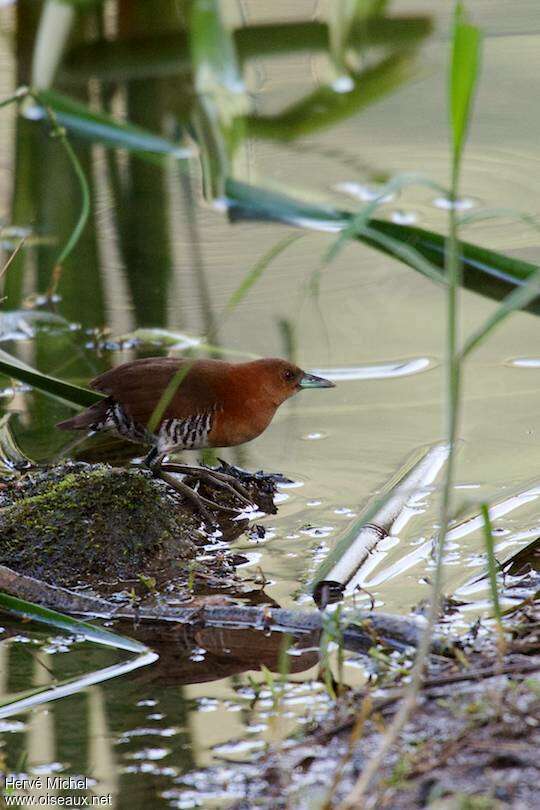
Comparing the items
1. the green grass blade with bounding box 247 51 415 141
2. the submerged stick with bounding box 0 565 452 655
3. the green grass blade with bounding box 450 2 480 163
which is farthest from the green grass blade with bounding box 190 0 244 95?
the green grass blade with bounding box 450 2 480 163

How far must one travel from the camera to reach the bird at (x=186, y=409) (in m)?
4.23

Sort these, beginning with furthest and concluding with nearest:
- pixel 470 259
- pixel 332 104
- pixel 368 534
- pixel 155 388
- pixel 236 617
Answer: pixel 332 104, pixel 470 259, pixel 155 388, pixel 368 534, pixel 236 617

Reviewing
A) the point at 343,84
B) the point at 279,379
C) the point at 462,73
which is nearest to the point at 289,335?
the point at 279,379

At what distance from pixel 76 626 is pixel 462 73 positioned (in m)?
1.72

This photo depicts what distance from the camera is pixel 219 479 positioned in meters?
4.44

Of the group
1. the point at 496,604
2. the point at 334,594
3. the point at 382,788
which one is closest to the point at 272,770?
the point at 382,788

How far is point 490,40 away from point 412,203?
2.35m

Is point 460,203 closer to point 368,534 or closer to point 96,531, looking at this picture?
point 368,534

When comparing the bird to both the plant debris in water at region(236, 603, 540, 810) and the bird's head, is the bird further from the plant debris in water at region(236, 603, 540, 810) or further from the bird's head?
the plant debris in water at region(236, 603, 540, 810)

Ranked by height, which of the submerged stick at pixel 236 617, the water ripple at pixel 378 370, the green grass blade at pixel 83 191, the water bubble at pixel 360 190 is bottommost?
the submerged stick at pixel 236 617

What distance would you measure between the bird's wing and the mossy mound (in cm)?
21

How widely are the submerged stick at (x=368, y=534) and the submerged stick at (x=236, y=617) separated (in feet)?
0.61

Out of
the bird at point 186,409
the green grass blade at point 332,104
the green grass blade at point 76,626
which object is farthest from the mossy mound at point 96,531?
the green grass blade at point 332,104

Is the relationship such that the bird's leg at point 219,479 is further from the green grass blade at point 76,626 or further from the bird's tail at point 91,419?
the green grass blade at point 76,626
